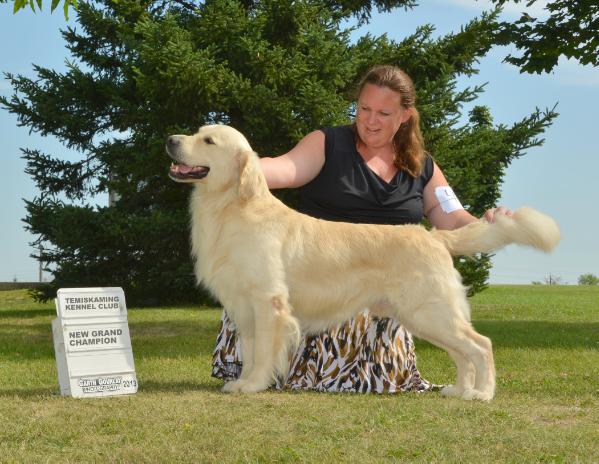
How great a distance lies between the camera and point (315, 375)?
16.0ft

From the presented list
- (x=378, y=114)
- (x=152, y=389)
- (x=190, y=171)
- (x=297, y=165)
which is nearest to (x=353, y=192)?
(x=297, y=165)

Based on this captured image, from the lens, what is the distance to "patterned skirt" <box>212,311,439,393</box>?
15.7 feet

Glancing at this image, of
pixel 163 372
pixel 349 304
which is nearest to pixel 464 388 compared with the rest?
pixel 349 304

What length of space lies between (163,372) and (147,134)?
8.52m

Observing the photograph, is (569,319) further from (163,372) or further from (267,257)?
(267,257)

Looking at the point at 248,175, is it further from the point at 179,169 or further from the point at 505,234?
the point at 505,234

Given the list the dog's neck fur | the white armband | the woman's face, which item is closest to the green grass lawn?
the dog's neck fur

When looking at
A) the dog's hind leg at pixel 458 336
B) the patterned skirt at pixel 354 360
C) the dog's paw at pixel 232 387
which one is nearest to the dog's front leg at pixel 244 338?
the dog's paw at pixel 232 387

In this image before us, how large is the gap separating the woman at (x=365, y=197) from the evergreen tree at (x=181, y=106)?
280 inches

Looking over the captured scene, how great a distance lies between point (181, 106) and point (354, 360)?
9.21 meters

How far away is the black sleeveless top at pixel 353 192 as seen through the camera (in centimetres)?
492

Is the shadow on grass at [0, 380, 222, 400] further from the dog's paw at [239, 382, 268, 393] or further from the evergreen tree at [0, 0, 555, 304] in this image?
the evergreen tree at [0, 0, 555, 304]

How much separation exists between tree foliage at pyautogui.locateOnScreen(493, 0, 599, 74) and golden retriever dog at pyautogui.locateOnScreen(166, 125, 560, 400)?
6863 mm

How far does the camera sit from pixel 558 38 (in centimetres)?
1071
